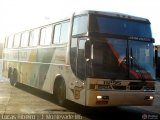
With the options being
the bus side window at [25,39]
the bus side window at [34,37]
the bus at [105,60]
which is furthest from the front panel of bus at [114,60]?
the bus side window at [25,39]

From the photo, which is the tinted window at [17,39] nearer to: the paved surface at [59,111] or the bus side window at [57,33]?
the paved surface at [59,111]

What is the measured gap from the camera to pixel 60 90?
13.6 meters

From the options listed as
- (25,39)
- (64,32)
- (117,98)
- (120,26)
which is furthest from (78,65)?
(25,39)

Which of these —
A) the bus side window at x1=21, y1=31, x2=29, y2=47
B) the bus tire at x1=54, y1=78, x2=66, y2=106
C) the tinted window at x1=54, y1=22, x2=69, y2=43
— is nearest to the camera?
the bus tire at x1=54, y1=78, x2=66, y2=106

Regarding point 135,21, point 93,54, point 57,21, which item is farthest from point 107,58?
point 57,21

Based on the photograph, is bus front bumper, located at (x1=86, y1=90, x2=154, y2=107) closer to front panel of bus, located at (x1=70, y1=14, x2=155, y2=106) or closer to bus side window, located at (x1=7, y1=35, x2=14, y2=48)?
front panel of bus, located at (x1=70, y1=14, x2=155, y2=106)

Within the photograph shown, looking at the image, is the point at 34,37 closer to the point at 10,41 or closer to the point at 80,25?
the point at 10,41

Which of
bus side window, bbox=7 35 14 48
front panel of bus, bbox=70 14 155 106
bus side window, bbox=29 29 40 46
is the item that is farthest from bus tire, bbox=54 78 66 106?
bus side window, bbox=7 35 14 48

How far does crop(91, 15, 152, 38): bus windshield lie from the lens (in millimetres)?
11562

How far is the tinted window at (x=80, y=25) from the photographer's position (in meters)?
11.8

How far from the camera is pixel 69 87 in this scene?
41.3ft

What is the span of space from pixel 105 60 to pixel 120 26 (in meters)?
1.38

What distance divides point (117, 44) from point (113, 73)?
0.93m

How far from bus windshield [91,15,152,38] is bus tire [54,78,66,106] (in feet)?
9.15
